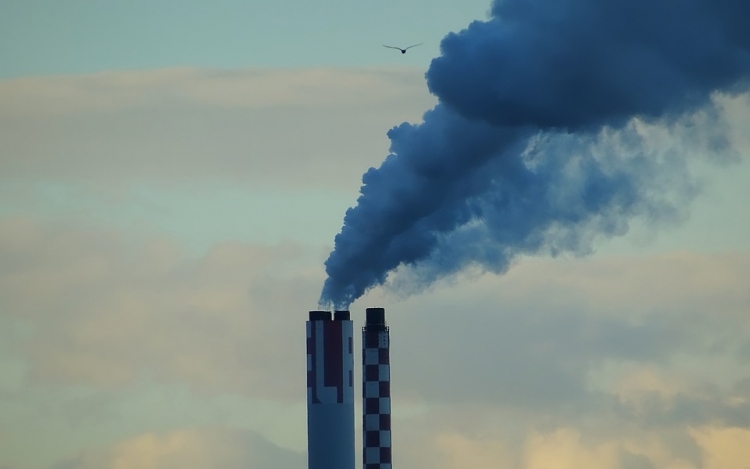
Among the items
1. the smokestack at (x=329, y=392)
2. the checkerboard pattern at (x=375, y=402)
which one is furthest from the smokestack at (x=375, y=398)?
the smokestack at (x=329, y=392)

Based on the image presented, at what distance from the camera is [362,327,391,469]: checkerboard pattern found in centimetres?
8712

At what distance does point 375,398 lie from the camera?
8731cm

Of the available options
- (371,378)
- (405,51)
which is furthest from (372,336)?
(405,51)

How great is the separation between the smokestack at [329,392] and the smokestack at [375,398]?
2.13 metres

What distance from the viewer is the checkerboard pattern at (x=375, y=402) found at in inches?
3430

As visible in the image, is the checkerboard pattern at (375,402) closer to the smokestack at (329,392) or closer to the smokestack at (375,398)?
the smokestack at (375,398)

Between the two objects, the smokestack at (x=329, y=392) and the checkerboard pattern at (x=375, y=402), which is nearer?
the smokestack at (x=329, y=392)

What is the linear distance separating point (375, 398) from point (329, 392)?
3.27 meters

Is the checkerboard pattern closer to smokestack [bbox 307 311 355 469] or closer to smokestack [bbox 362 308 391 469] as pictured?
smokestack [bbox 362 308 391 469]

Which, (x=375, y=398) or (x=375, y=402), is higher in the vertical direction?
(x=375, y=398)

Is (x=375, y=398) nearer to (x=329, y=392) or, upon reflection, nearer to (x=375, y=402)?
(x=375, y=402)

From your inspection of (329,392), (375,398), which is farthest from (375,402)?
(329,392)

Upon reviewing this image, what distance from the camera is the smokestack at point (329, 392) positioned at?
277 ft

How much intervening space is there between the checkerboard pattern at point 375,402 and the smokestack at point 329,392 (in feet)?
6.96
